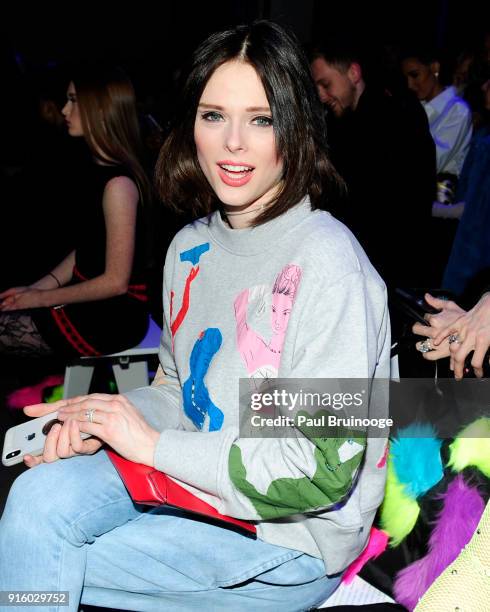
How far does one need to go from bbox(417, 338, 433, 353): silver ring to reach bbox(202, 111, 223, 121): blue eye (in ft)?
2.06

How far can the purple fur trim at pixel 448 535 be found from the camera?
4.57 ft

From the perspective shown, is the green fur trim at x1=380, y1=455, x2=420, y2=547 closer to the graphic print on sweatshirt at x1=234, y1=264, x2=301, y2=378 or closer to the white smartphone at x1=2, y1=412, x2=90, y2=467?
the graphic print on sweatshirt at x1=234, y1=264, x2=301, y2=378

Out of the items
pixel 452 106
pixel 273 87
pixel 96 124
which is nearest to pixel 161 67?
pixel 452 106

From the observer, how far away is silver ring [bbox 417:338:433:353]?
1.56m

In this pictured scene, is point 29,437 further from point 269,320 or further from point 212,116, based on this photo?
point 212,116

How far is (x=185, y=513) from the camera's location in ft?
4.52

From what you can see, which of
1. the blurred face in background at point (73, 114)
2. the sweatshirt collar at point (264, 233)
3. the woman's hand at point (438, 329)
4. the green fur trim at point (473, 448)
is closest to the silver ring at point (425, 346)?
the woman's hand at point (438, 329)

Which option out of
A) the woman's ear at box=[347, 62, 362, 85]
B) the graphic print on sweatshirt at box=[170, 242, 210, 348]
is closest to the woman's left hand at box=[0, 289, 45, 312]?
the graphic print on sweatshirt at box=[170, 242, 210, 348]

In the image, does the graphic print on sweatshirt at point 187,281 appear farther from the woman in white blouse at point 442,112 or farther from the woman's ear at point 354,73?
the woman in white blouse at point 442,112

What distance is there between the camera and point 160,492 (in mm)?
1219

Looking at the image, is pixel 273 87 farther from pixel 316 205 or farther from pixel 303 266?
pixel 303 266

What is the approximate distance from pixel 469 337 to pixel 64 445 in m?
0.82

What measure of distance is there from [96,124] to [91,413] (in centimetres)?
174

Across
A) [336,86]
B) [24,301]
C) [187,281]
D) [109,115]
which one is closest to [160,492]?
[187,281]
